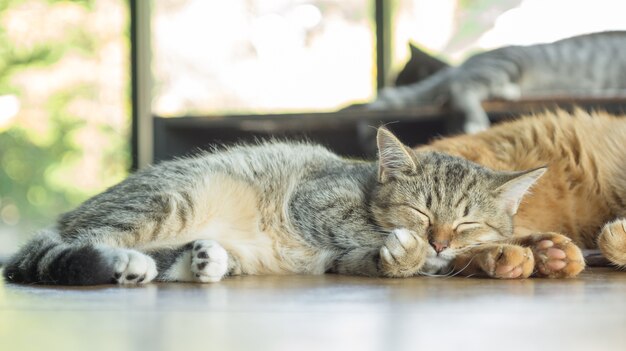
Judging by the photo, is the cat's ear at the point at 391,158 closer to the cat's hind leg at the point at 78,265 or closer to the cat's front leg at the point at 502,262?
the cat's front leg at the point at 502,262

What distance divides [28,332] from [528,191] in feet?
5.02

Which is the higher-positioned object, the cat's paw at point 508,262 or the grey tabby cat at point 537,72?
the grey tabby cat at point 537,72

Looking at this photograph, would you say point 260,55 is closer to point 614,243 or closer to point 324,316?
point 614,243

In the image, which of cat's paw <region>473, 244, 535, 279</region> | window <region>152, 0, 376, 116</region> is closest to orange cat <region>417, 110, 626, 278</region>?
cat's paw <region>473, 244, 535, 279</region>

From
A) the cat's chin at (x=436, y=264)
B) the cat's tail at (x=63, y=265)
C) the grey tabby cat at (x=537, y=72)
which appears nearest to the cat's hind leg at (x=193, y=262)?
the cat's tail at (x=63, y=265)

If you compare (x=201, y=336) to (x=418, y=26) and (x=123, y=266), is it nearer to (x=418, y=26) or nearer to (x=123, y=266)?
(x=123, y=266)

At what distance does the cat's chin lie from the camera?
6.98ft

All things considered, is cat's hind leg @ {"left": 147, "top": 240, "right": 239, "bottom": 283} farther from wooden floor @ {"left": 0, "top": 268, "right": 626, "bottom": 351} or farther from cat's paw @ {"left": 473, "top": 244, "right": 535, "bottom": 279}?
cat's paw @ {"left": 473, "top": 244, "right": 535, "bottom": 279}

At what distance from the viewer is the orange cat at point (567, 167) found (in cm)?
242

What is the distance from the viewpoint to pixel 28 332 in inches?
54.5

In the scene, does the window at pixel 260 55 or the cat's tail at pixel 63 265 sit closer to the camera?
the cat's tail at pixel 63 265

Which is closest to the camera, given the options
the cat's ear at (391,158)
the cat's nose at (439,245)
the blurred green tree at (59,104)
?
the cat's nose at (439,245)

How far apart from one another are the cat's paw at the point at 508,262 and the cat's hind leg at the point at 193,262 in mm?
679

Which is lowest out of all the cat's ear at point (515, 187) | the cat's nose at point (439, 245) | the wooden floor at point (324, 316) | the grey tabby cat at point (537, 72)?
the wooden floor at point (324, 316)
